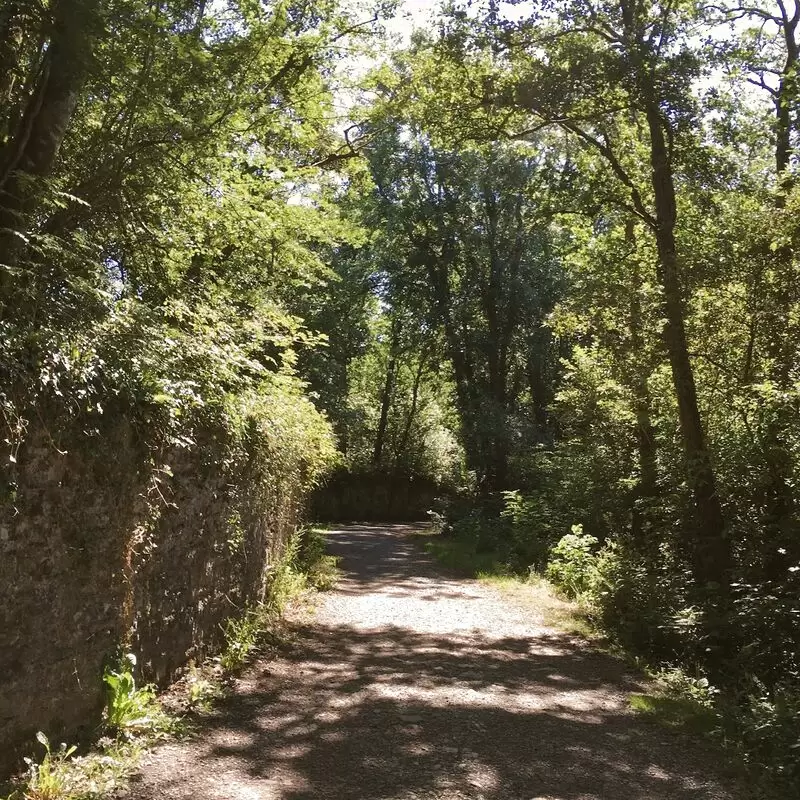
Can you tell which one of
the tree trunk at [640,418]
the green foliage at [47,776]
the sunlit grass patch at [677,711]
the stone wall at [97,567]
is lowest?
the sunlit grass patch at [677,711]

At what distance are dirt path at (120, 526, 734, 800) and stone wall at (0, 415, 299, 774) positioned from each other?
744 millimetres

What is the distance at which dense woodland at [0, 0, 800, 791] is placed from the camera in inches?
218

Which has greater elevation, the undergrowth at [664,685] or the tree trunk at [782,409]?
the tree trunk at [782,409]

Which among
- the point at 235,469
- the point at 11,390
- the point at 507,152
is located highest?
the point at 507,152

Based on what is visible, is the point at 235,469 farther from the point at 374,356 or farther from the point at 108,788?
the point at 374,356

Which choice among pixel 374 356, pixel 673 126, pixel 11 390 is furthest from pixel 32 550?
pixel 374 356

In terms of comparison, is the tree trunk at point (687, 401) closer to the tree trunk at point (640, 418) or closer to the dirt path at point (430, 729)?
the tree trunk at point (640, 418)

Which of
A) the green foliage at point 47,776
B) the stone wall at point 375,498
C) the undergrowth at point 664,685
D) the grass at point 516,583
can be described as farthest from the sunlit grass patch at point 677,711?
the stone wall at point 375,498

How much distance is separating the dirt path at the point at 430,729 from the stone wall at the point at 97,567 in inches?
29.3

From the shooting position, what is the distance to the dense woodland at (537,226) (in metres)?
5.54

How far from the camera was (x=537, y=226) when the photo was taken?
13.2 m

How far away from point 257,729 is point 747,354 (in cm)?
859

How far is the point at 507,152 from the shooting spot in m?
23.7

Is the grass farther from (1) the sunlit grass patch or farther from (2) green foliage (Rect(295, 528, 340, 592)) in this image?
(2) green foliage (Rect(295, 528, 340, 592))
